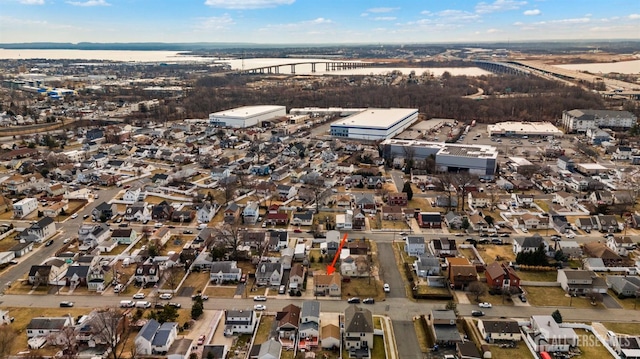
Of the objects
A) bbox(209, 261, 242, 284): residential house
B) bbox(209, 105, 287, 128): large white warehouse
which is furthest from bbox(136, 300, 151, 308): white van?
bbox(209, 105, 287, 128): large white warehouse

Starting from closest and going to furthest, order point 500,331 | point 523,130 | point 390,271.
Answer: point 500,331, point 390,271, point 523,130

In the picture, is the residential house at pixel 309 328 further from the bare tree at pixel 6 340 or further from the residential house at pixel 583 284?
the residential house at pixel 583 284

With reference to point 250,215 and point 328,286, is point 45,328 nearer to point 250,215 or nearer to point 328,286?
point 328,286

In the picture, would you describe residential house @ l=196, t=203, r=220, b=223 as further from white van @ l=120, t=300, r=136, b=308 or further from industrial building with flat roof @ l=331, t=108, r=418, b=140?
industrial building with flat roof @ l=331, t=108, r=418, b=140

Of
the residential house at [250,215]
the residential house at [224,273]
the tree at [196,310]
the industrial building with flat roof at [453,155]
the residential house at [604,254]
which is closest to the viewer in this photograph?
the tree at [196,310]

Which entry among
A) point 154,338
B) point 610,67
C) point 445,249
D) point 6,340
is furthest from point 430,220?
point 610,67

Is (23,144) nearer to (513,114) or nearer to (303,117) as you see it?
(303,117)

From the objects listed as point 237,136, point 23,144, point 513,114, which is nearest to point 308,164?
point 237,136

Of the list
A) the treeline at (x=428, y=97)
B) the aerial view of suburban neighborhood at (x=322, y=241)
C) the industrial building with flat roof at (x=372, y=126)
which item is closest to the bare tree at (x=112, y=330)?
the aerial view of suburban neighborhood at (x=322, y=241)
